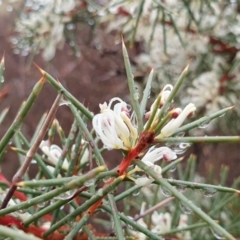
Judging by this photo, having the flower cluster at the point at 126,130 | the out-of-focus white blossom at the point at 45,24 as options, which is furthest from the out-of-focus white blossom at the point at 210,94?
the flower cluster at the point at 126,130

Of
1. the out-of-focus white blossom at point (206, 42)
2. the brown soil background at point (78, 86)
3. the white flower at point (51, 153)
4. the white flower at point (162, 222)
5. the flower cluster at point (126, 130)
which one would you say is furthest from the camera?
the brown soil background at point (78, 86)

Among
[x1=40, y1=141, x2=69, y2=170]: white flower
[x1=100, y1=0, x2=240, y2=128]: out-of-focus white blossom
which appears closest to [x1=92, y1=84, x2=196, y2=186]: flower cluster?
[x1=40, y1=141, x2=69, y2=170]: white flower

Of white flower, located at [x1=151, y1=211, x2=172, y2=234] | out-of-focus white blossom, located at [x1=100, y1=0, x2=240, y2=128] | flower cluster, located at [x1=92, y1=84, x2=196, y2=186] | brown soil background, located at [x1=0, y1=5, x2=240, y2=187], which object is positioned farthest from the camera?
brown soil background, located at [x1=0, y1=5, x2=240, y2=187]

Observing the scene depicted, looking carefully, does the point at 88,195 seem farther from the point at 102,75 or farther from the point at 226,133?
the point at 102,75

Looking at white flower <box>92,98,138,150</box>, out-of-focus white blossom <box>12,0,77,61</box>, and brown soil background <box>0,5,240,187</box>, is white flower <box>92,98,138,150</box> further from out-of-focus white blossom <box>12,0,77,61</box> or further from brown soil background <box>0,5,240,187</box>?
brown soil background <box>0,5,240,187</box>

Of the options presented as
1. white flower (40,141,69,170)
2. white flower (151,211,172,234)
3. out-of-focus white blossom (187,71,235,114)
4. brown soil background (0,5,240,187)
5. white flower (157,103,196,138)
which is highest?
white flower (157,103,196,138)

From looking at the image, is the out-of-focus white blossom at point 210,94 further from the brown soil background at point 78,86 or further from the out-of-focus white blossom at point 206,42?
the brown soil background at point 78,86

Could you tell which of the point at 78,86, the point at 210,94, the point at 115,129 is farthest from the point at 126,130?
the point at 78,86
